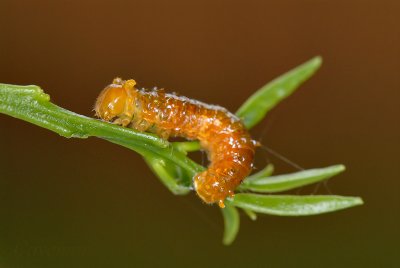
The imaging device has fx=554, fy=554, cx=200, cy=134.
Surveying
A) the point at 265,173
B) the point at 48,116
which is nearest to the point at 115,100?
the point at 48,116

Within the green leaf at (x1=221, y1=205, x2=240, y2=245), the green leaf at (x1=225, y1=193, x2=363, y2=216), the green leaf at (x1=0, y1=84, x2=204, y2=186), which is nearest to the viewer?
the green leaf at (x1=0, y1=84, x2=204, y2=186)

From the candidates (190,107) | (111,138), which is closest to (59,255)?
(190,107)

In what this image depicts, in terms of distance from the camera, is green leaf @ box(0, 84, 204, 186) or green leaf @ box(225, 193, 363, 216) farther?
green leaf @ box(225, 193, 363, 216)

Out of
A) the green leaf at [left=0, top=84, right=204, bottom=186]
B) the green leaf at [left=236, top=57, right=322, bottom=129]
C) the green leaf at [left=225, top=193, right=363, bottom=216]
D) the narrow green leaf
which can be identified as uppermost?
the green leaf at [left=0, top=84, right=204, bottom=186]

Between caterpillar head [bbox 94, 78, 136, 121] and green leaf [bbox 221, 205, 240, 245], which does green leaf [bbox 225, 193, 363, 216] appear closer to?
green leaf [bbox 221, 205, 240, 245]

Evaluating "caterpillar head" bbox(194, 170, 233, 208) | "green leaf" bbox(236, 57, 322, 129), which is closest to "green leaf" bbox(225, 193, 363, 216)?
"caterpillar head" bbox(194, 170, 233, 208)

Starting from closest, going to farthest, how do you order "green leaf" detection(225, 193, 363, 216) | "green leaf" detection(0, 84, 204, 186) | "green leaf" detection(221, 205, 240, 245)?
"green leaf" detection(0, 84, 204, 186) < "green leaf" detection(225, 193, 363, 216) < "green leaf" detection(221, 205, 240, 245)

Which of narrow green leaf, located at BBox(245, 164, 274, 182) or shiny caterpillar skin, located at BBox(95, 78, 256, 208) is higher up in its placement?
shiny caterpillar skin, located at BBox(95, 78, 256, 208)

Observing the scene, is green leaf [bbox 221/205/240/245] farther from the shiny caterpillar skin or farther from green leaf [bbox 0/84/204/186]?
green leaf [bbox 0/84/204/186]
